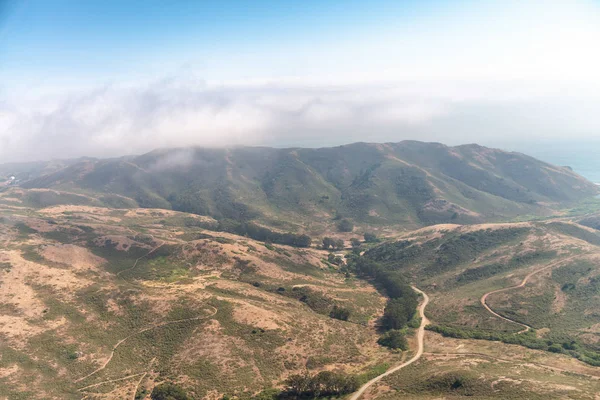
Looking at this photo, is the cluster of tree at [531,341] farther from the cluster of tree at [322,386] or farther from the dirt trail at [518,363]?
the cluster of tree at [322,386]

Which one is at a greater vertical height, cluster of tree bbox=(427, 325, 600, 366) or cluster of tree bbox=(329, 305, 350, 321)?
cluster of tree bbox=(427, 325, 600, 366)

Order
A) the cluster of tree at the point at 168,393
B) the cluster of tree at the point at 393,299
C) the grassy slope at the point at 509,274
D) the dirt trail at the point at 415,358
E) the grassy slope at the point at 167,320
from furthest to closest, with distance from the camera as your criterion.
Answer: the grassy slope at the point at 509,274
the cluster of tree at the point at 393,299
the grassy slope at the point at 167,320
the dirt trail at the point at 415,358
the cluster of tree at the point at 168,393

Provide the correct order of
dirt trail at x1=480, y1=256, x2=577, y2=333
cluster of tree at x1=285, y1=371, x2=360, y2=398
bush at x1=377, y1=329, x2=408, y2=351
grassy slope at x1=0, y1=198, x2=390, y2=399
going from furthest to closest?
dirt trail at x1=480, y1=256, x2=577, y2=333 < bush at x1=377, y1=329, x2=408, y2=351 < grassy slope at x1=0, y1=198, x2=390, y2=399 < cluster of tree at x1=285, y1=371, x2=360, y2=398

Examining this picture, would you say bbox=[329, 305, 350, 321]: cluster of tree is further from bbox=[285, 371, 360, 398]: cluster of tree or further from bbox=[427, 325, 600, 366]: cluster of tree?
bbox=[285, 371, 360, 398]: cluster of tree

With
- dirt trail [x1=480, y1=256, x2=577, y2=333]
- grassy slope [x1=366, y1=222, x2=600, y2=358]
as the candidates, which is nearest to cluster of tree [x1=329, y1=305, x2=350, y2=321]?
grassy slope [x1=366, y1=222, x2=600, y2=358]

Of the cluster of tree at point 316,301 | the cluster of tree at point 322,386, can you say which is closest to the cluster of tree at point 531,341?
the cluster of tree at point 316,301

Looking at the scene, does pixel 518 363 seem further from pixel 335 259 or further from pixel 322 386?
pixel 335 259

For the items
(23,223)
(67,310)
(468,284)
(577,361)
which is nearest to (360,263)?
(468,284)
